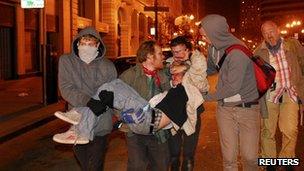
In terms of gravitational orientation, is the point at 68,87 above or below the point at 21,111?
above

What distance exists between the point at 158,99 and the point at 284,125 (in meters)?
2.44

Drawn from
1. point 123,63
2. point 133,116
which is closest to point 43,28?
point 123,63

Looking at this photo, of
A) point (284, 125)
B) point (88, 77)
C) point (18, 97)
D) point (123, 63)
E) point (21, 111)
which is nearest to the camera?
point (88, 77)

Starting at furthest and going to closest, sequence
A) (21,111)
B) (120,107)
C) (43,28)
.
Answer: (43,28) < (21,111) < (120,107)

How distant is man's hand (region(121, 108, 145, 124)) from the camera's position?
14.6 ft

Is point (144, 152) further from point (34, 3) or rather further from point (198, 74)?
point (34, 3)

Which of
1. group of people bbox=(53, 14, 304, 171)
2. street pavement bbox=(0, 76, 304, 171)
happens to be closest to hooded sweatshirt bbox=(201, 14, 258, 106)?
group of people bbox=(53, 14, 304, 171)

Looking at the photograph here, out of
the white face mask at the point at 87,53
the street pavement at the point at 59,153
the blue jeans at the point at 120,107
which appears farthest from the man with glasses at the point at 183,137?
the street pavement at the point at 59,153

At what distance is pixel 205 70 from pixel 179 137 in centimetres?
86

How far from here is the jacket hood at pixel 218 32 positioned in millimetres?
5004

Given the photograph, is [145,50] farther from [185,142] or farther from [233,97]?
[185,142]

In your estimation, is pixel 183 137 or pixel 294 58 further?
pixel 294 58

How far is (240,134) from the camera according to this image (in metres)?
5.15

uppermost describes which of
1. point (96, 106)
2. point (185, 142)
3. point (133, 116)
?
point (96, 106)
